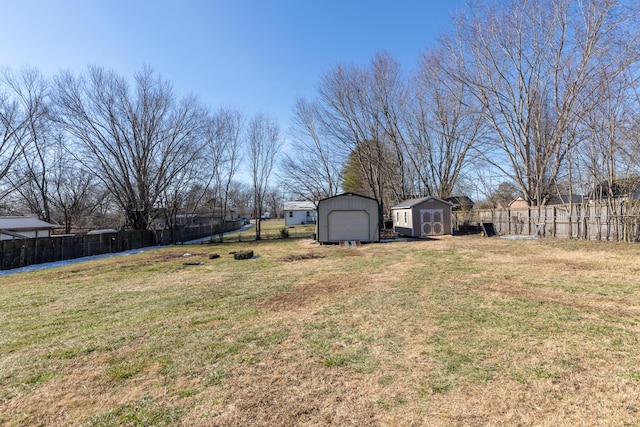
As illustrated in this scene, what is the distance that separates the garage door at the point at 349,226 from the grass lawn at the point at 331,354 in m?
Result: 10.2

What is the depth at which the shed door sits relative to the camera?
19.9 meters

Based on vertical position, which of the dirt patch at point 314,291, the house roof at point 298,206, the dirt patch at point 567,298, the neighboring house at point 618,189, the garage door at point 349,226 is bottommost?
the dirt patch at point 314,291

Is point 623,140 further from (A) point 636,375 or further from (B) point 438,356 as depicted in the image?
(B) point 438,356

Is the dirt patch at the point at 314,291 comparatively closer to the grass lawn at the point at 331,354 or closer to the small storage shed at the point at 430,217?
the grass lawn at the point at 331,354

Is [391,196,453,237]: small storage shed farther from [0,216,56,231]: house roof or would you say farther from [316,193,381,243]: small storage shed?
[0,216,56,231]: house roof

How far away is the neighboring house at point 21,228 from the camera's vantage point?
14434 mm

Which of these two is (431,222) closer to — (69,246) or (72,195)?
(69,246)

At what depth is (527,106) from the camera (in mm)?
18078

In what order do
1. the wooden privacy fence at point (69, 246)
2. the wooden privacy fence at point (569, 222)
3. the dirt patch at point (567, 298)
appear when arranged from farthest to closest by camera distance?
the wooden privacy fence at point (569, 222), the wooden privacy fence at point (69, 246), the dirt patch at point (567, 298)

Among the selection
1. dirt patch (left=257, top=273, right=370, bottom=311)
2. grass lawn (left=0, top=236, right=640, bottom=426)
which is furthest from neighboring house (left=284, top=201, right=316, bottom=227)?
grass lawn (left=0, top=236, right=640, bottom=426)

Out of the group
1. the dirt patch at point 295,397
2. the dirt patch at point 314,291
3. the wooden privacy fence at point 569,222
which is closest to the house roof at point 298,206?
the wooden privacy fence at point 569,222

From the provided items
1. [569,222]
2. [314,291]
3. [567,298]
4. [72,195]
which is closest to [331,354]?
[314,291]

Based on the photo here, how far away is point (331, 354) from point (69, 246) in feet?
55.3

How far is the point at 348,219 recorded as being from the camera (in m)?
17.2
